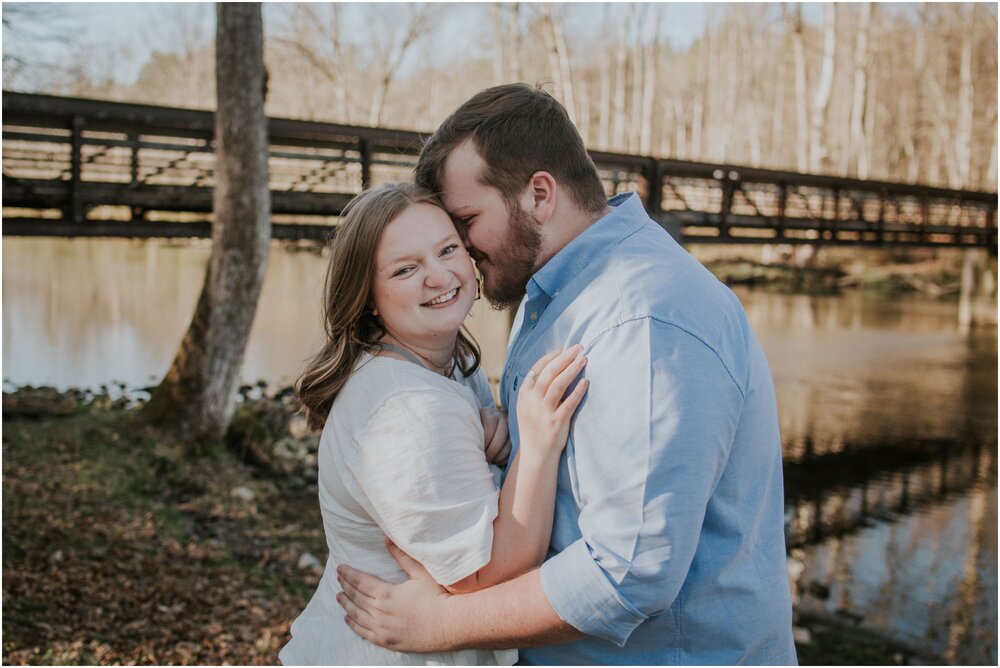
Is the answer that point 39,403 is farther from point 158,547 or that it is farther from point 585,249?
point 585,249


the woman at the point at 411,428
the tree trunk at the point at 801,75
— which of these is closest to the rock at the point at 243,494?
the woman at the point at 411,428

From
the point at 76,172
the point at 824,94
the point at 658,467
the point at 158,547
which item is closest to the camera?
the point at 658,467

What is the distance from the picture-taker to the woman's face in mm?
2088

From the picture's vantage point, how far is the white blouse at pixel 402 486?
1.79 metres

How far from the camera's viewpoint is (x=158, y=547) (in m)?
5.89

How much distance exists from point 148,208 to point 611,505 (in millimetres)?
9172

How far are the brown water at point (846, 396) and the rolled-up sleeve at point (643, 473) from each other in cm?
98

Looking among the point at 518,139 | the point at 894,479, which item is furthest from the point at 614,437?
the point at 894,479

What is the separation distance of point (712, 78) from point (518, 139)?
4857cm

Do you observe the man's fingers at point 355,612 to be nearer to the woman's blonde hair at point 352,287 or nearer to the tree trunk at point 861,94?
the woman's blonde hair at point 352,287

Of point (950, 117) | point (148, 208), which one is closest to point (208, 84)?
point (950, 117)

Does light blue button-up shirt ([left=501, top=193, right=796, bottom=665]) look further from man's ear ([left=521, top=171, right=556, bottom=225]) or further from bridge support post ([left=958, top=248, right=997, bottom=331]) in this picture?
bridge support post ([left=958, top=248, right=997, bottom=331])

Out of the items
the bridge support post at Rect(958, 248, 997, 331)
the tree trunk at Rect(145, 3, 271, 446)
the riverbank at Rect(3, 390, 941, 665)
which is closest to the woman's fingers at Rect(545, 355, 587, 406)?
the riverbank at Rect(3, 390, 941, 665)

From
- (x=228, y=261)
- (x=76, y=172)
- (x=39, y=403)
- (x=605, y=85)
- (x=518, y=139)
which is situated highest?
(x=605, y=85)
